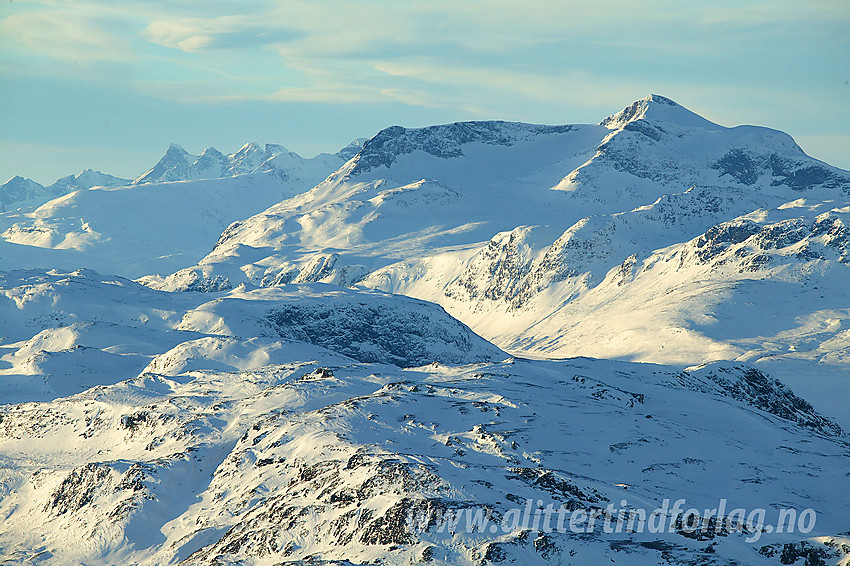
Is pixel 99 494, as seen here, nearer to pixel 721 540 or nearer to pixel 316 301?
pixel 721 540

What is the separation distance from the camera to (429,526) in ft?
112

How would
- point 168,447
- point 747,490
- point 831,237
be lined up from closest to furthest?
point 747,490
point 168,447
point 831,237

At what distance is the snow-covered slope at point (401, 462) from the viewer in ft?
113

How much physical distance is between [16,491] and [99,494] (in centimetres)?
988

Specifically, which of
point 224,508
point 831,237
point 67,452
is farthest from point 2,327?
point 831,237

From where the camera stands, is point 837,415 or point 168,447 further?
point 837,415

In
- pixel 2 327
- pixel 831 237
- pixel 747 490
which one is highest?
pixel 831 237

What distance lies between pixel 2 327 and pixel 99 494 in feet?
328

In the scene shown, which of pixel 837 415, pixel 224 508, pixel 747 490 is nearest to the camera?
pixel 224 508

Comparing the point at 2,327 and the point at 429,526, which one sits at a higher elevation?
the point at 429,526

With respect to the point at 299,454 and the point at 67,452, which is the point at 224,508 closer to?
the point at 299,454

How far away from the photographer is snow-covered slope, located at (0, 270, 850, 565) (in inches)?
1358

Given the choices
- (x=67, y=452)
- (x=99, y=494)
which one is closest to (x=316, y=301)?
(x=67, y=452)

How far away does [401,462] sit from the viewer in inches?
1570
